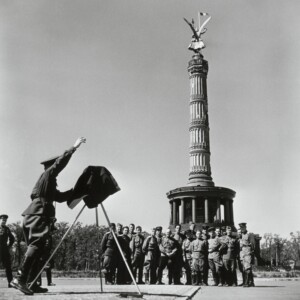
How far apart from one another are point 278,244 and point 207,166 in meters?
42.2

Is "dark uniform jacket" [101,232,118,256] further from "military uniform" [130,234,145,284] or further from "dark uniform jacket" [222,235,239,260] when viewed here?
"dark uniform jacket" [222,235,239,260]

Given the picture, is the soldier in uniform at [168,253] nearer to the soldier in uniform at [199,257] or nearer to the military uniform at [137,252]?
the soldier in uniform at [199,257]

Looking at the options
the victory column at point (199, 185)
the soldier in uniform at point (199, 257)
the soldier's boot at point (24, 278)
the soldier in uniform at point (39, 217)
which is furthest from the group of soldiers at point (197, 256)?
the victory column at point (199, 185)

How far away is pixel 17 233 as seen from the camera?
2383 inches

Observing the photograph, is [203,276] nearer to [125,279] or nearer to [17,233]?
[125,279]

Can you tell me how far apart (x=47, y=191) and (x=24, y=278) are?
131cm

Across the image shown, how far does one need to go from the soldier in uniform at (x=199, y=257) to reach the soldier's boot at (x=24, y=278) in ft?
26.8

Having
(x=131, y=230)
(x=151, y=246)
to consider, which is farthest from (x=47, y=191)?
(x=131, y=230)

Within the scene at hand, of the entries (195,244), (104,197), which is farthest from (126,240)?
(104,197)

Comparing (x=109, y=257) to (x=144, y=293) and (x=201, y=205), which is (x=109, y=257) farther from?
(x=201, y=205)

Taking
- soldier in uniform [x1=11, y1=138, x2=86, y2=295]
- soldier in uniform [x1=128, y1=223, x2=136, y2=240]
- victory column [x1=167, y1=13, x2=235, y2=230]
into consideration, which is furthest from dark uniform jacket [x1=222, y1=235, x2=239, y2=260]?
victory column [x1=167, y1=13, x2=235, y2=230]

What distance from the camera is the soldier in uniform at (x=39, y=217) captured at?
6.65 metres

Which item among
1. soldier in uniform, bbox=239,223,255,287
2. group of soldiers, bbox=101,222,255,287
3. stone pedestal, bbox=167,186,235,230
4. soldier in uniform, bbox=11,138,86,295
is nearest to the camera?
soldier in uniform, bbox=11,138,86,295

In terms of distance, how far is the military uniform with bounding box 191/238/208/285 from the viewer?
1404cm
